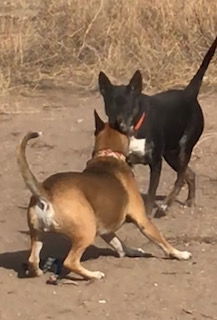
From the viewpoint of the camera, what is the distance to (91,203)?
659cm

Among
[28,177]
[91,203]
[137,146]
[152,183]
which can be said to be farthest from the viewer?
[152,183]

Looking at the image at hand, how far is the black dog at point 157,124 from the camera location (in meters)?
7.92

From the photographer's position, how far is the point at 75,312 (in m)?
6.10

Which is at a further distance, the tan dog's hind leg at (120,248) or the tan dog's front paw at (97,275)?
the tan dog's hind leg at (120,248)

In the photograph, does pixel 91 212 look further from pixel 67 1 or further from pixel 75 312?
pixel 67 1

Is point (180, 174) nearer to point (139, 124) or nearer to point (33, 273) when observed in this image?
point (139, 124)

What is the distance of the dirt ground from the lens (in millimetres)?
6156

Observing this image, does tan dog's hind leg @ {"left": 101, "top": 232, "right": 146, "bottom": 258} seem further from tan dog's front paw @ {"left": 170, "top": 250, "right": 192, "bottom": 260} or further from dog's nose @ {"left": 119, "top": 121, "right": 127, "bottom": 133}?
dog's nose @ {"left": 119, "top": 121, "right": 127, "bottom": 133}

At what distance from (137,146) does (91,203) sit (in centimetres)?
140

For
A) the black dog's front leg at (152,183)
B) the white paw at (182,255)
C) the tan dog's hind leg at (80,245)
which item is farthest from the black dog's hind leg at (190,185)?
the tan dog's hind leg at (80,245)

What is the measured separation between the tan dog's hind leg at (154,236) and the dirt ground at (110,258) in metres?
0.06

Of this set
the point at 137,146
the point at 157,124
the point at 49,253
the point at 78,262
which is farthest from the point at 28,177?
the point at 157,124

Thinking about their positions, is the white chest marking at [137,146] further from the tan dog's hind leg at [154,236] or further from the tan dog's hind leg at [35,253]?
the tan dog's hind leg at [35,253]

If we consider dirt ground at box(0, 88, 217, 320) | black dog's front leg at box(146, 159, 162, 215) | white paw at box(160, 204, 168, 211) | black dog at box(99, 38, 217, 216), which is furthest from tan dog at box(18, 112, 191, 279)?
white paw at box(160, 204, 168, 211)
